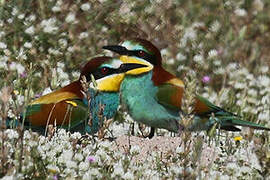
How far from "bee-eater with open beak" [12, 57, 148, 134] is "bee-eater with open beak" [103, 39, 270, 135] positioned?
9 centimetres

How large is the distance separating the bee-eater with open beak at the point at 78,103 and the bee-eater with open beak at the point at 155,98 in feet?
0.30

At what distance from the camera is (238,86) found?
732 centimetres

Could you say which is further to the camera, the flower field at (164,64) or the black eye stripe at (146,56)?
the black eye stripe at (146,56)

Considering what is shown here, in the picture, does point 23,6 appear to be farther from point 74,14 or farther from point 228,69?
point 228,69

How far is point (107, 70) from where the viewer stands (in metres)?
5.57

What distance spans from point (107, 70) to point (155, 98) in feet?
1.40

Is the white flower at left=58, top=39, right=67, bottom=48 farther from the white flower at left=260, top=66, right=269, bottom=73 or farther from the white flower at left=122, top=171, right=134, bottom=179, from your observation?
the white flower at left=122, top=171, right=134, bottom=179

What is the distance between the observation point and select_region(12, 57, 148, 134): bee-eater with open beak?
5082mm

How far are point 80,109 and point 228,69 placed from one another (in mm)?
2784

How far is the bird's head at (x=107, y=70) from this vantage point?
550 cm

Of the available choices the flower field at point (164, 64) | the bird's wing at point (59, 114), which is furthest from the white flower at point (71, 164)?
the bird's wing at point (59, 114)

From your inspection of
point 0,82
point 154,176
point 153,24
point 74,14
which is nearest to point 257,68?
point 153,24

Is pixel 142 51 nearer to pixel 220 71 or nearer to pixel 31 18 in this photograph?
pixel 31 18

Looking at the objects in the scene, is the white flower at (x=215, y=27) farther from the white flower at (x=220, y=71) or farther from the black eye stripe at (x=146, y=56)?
the black eye stripe at (x=146, y=56)
